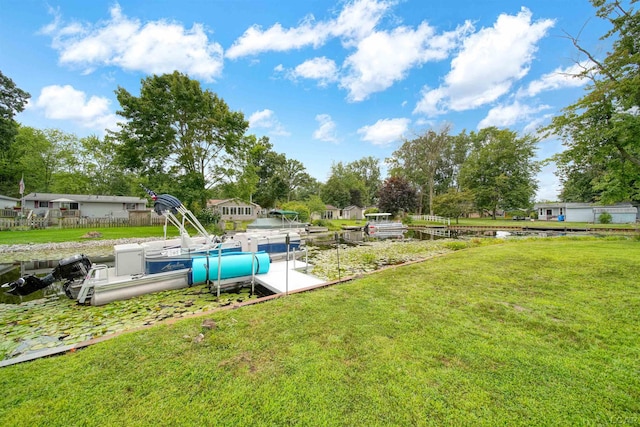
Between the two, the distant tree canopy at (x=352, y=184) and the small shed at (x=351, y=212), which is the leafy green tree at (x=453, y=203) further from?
the small shed at (x=351, y=212)

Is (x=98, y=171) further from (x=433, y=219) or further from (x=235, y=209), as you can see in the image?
(x=433, y=219)

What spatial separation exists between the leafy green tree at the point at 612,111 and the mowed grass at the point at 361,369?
391 inches

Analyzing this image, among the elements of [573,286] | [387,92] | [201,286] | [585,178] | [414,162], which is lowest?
[201,286]

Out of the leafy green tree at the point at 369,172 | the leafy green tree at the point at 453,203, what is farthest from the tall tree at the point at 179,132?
the leafy green tree at the point at 369,172

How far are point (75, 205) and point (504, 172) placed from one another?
54.9 meters

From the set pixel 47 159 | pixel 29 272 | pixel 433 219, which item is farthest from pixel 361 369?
pixel 47 159

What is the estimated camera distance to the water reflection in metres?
5.43

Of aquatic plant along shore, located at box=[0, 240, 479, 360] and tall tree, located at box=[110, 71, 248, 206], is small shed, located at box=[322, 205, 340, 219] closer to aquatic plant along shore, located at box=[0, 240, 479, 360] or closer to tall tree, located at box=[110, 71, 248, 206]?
tall tree, located at box=[110, 71, 248, 206]

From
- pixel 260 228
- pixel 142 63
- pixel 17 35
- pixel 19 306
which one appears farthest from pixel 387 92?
pixel 19 306

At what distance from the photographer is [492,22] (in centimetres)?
1156

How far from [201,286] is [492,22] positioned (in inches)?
656

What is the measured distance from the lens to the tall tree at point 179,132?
56.1ft

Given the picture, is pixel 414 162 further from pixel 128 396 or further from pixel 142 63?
pixel 128 396

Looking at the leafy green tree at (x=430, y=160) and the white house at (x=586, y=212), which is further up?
the leafy green tree at (x=430, y=160)
